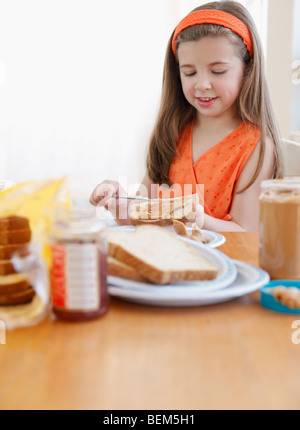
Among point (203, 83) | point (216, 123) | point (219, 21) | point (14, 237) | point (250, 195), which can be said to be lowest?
point (250, 195)

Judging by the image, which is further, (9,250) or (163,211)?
(163,211)

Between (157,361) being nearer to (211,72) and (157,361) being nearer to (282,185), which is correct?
(282,185)

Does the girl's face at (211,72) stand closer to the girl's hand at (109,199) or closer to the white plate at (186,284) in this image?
the girl's hand at (109,199)

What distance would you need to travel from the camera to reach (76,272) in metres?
0.56

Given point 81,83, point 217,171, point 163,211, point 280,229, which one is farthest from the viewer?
point 81,83

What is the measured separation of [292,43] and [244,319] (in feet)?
8.49

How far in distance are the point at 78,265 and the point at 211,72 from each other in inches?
47.0

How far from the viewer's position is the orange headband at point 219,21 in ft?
5.21

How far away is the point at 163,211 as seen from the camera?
3.80 feet

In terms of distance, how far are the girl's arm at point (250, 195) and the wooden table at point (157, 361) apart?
1.00 metres

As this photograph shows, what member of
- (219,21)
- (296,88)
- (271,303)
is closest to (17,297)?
(271,303)

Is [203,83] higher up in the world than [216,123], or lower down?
higher up

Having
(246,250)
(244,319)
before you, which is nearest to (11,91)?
(246,250)

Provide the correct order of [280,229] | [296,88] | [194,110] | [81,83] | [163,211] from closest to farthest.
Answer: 1. [280,229]
2. [163,211]
3. [194,110]
4. [296,88]
5. [81,83]
